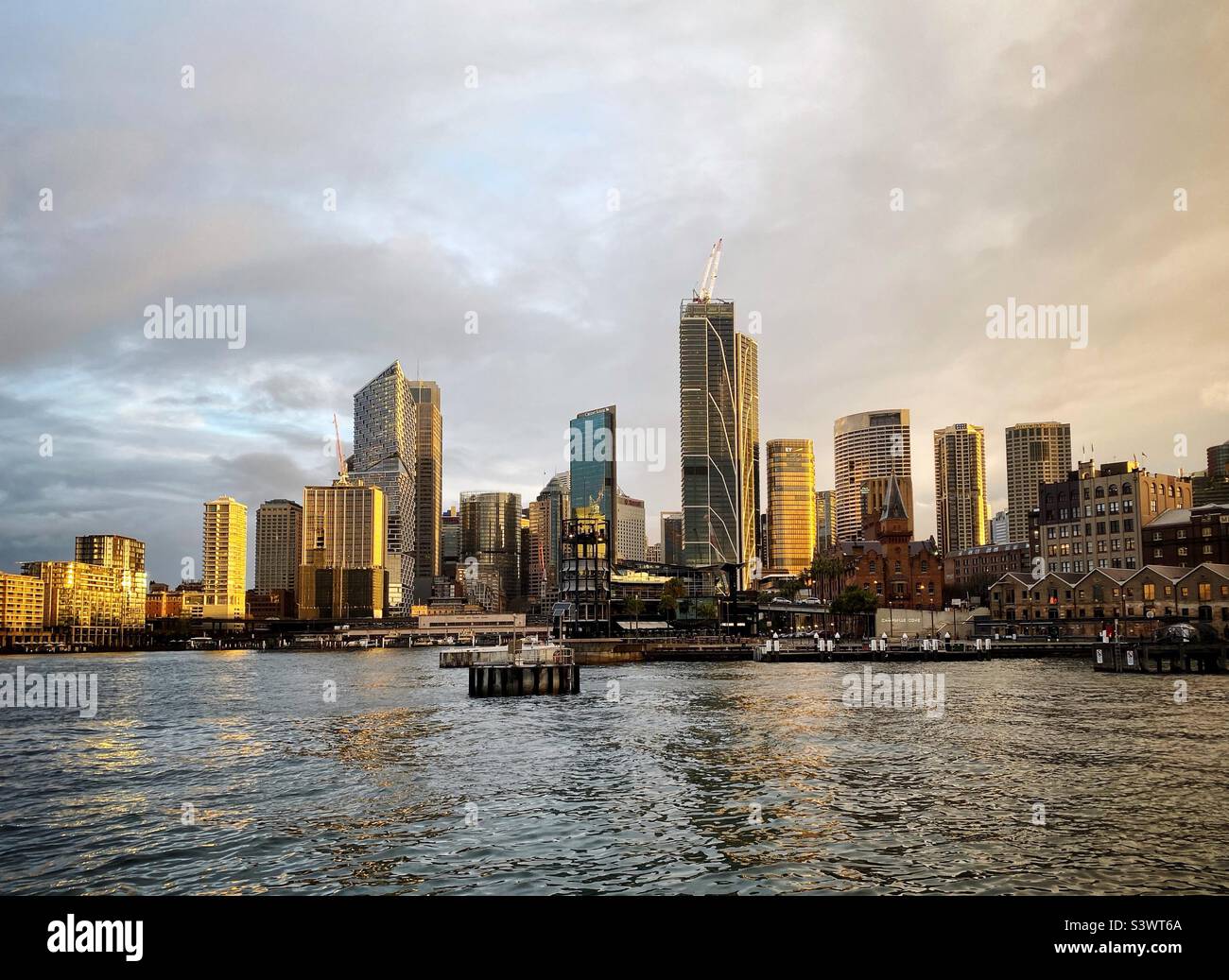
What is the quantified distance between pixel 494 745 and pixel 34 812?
2405 centimetres

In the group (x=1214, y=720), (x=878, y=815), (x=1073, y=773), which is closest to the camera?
(x=878, y=815)

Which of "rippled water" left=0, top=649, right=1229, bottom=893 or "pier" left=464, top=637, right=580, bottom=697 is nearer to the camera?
"rippled water" left=0, top=649, right=1229, bottom=893

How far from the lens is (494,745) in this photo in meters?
55.3

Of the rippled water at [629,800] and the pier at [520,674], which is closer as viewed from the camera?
the rippled water at [629,800]

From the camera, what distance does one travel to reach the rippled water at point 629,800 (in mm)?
27203

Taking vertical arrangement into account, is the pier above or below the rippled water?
below

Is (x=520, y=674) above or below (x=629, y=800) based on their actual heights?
below

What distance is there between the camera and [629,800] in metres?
37.9

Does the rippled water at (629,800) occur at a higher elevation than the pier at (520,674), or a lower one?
higher

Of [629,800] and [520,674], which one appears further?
[520,674]

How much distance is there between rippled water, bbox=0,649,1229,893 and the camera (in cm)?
2720
